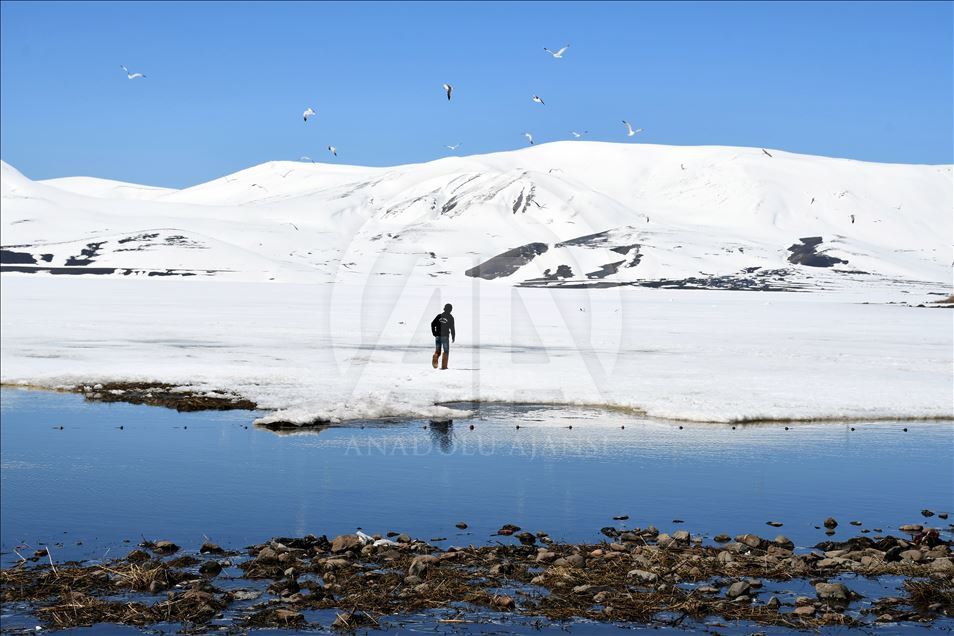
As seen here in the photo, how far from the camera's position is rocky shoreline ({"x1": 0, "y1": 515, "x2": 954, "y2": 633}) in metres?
10.2

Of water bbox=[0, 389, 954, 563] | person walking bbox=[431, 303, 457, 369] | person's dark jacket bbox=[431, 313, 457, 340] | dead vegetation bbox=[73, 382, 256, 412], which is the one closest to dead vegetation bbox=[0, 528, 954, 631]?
water bbox=[0, 389, 954, 563]

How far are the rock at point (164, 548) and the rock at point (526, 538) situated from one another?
4.06m

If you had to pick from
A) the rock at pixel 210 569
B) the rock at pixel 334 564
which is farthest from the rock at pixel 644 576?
the rock at pixel 210 569

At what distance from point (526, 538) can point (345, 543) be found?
2.20 m

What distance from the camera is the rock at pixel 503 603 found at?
→ 1045 centimetres

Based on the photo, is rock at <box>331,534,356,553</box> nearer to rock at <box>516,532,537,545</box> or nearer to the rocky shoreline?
the rocky shoreline

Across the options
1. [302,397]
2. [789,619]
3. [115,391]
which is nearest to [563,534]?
[789,619]

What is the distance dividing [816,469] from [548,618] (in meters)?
8.95

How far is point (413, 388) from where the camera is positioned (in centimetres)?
2692

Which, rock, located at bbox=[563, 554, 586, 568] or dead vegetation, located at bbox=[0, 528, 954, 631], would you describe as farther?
rock, located at bbox=[563, 554, 586, 568]

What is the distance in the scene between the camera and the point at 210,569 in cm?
1126

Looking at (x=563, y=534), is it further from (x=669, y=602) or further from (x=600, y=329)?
(x=600, y=329)

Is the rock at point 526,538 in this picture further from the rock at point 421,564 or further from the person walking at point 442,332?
the person walking at point 442,332

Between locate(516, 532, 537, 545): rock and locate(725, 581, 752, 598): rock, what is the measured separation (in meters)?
2.63
